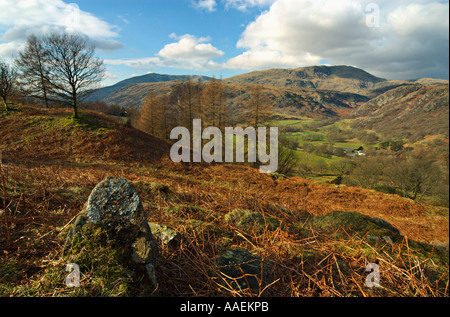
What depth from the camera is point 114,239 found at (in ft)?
4.71

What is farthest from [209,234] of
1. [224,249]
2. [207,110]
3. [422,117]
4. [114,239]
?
[422,117]

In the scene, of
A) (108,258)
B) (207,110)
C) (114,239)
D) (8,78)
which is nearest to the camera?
(108,258)

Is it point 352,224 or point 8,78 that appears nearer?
point 352,224

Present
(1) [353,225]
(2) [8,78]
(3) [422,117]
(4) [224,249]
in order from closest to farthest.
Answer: (4) [224,249]
(1) [353,225]
(2) [8,78]
(3) [422,117]

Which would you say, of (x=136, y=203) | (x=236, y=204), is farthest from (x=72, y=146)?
(x=136, y=203)

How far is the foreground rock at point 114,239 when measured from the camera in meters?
1.30

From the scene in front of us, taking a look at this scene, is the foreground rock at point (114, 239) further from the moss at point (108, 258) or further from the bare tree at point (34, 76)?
the bare tree at point (34, 76)

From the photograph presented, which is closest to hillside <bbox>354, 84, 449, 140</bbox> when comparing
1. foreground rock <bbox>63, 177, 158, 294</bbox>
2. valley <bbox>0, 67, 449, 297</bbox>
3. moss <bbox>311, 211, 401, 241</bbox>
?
valley <bbox>0, 67, 449, 297</bbox>

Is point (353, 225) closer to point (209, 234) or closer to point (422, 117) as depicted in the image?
point (209, 234)

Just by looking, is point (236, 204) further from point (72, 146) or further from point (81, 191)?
point (72, 146)

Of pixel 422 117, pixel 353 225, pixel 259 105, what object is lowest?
pixel 353 225

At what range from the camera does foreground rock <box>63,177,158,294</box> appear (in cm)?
130

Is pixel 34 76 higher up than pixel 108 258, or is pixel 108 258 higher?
pixel 34 76

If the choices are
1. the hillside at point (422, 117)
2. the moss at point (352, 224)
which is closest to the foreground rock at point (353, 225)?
the moss at point (352, 224)
